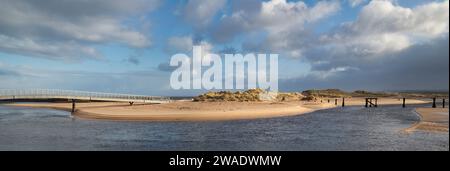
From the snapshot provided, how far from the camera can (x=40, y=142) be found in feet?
79.3
